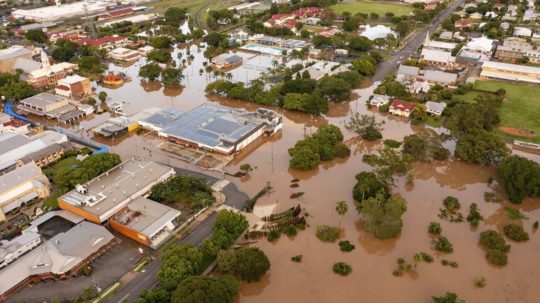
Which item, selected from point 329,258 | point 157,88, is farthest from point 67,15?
point 329,258

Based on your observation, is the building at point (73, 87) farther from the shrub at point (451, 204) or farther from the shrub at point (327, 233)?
the shrub at point (451, 204)

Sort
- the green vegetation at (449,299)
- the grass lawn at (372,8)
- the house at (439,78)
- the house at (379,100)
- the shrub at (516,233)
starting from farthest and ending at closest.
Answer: the grass lawn at (372,8) → the house at (439,78) → the house at (379,100) → the shrub at (516,233) → the green vegetation at (449,299)

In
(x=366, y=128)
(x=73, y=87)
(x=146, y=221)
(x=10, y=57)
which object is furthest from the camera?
(x=10, y=57)

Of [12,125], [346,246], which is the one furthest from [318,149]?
[12,125]

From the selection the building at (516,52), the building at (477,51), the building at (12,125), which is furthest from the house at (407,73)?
A: the building at (12,125)

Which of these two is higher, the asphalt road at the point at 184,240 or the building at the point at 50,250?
the building at the point at 50,250

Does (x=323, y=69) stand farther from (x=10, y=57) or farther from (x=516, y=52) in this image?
(x=10, y=57)

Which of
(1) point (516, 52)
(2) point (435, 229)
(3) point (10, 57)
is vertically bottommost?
(2) point (435, 229)
